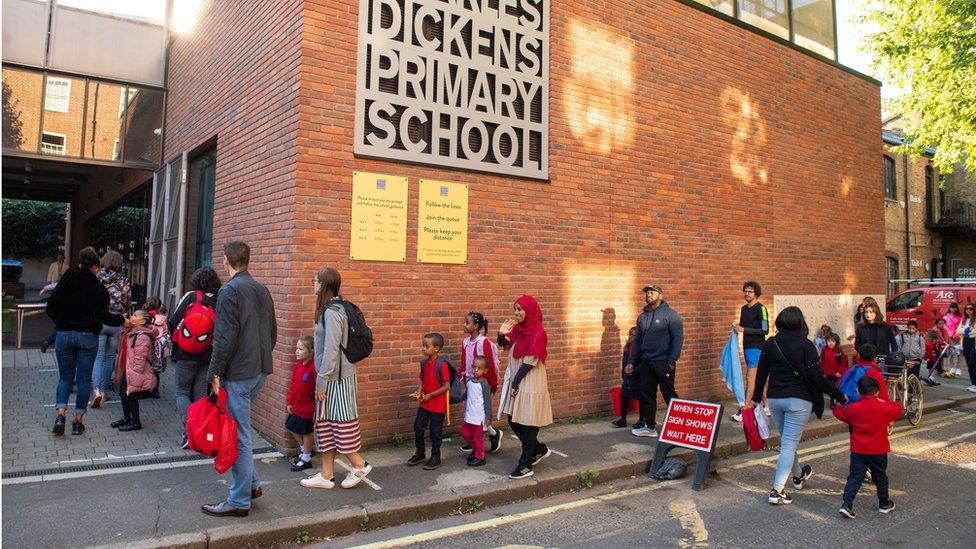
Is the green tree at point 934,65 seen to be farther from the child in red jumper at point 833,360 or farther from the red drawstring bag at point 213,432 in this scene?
the red drawstring bag at point 213,432

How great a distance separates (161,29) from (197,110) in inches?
123

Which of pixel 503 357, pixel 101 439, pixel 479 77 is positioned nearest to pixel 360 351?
pixel 503 357

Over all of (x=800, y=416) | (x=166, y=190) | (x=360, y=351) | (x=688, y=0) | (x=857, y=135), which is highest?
(x=688, y=0)

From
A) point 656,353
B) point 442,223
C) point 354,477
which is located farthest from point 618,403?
point 354,477

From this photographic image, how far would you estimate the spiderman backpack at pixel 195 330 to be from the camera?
215 inches

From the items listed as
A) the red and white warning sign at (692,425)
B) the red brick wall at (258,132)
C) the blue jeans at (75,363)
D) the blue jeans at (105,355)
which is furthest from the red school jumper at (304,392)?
the red and white warning sign at (692,425)

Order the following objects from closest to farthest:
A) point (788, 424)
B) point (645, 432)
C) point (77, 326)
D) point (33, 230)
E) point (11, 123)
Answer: point (788, 424), point (77, 326), point (645, 432), point (11, 123), point (33, 230)

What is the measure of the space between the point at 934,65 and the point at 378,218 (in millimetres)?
16205

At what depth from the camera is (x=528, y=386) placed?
5.96 metres

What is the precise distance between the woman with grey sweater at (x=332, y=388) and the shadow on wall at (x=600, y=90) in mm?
4587

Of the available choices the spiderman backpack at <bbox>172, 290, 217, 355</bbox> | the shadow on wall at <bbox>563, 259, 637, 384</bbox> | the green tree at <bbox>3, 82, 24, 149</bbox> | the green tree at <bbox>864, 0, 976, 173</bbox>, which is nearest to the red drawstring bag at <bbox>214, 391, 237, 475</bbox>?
the spiderman backpack at <bbox>172, 290, 217, 355</bbox>

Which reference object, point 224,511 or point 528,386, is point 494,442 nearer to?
point 528,386

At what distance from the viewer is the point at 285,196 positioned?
650 cm

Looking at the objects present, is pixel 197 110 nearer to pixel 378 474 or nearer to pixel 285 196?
pixel 285 196
